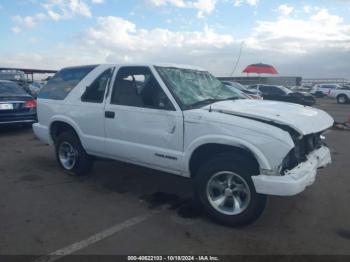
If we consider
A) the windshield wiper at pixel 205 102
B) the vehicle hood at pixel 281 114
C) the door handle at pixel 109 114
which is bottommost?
the door handle at pixel 109 114

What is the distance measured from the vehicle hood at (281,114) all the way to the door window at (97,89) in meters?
1.76

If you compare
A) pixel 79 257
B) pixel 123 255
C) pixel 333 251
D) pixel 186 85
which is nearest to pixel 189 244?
pixel 123 255

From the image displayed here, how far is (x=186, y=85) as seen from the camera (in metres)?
4.63

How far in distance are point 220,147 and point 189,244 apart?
113 cm

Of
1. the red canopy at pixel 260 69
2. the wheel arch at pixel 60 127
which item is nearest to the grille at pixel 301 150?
the wheel arch at pixel 60 127

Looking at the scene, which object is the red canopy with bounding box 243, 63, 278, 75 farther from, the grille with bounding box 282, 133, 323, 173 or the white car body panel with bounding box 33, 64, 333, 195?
the grille with bounding box 282, 133, 323, 173

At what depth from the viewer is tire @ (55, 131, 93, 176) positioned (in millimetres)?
5602

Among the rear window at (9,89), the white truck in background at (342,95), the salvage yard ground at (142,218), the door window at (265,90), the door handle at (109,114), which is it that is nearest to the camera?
the salvage yard ground at (142,218)

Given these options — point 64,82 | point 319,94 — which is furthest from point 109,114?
point 319,94

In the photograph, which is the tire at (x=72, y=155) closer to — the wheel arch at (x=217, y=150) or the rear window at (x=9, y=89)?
the wheel arch at (x=217, y=150)

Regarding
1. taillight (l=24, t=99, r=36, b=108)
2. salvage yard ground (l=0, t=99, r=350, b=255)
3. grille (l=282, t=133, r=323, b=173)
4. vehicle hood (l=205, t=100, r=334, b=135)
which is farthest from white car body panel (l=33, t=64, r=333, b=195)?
taillight (l=24, t=99, r=36, b=108)

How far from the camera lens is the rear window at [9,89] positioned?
947 centimetres

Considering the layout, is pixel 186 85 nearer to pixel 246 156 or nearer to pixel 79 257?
pixel 246 156

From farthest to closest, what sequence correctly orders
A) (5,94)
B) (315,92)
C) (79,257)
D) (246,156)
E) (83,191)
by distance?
(315,92)
(5,94)
(83,191)
(246,156)
(79,257)
